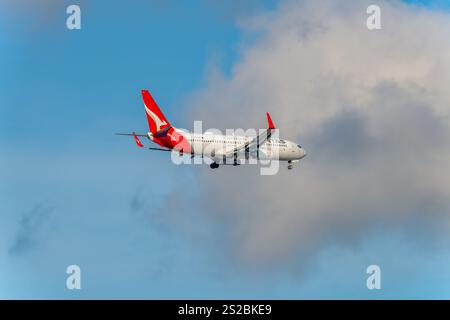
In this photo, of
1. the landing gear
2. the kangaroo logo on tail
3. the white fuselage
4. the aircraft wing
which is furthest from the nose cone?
the kangaroo logo on tail

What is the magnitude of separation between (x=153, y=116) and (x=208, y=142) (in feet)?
34.1

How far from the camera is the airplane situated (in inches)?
5433

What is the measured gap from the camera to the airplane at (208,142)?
5433 inches

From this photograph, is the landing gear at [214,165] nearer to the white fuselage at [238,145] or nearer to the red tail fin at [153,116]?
the white fuselage at [238,145]

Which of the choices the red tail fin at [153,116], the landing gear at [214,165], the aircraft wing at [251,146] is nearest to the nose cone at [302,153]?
the aircraft wing at [251,146]

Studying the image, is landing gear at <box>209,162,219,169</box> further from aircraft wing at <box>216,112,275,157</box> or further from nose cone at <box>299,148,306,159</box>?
nose cone at <box>299,148,306,159</box>

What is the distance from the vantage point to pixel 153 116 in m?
145

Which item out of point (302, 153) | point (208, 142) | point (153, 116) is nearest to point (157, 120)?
point (153, 116)

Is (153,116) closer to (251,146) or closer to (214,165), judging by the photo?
(214,165)
